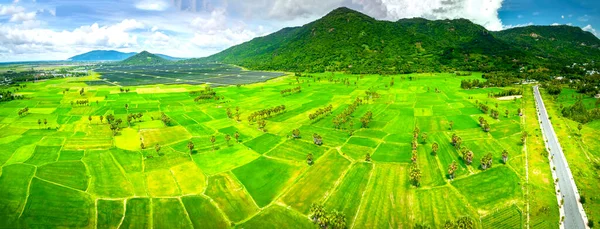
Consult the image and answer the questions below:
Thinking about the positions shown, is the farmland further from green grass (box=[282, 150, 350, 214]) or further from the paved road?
the paved road

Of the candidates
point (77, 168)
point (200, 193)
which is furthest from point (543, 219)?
point (77, 168)

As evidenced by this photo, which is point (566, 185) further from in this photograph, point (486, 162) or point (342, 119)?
point (342, 119)

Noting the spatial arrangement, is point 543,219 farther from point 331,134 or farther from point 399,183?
point 331,134

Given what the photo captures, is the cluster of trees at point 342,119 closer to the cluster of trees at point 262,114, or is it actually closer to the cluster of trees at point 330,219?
the cluster of trees at point 262,114

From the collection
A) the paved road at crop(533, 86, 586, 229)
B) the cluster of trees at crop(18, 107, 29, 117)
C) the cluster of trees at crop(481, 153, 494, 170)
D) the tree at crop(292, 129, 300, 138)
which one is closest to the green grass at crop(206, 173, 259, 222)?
the tree at crop(292, 129, 300, 138)

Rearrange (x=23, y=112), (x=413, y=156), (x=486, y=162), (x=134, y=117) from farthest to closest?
(x=23, y=112)
(x=134, y=117)
(x=413, y=156)
(x=486, y=162)

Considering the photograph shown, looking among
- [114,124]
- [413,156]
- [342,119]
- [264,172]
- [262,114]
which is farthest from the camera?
[262,114]

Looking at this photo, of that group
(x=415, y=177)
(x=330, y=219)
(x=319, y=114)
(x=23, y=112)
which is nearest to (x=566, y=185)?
(x=415, y=177)
